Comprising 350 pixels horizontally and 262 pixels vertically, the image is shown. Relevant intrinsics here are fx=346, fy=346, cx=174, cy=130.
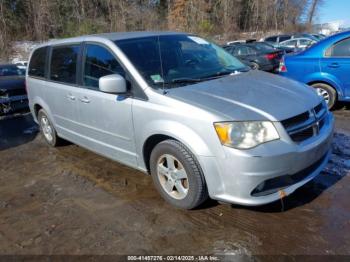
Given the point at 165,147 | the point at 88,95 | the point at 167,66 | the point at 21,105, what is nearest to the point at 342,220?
the point at 165,147

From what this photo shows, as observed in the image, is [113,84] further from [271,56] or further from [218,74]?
[271,56]

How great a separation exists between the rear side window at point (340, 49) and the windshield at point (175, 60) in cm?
290

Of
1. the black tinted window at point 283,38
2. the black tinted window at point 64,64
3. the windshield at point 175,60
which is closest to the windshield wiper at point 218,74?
the windshield at point 175,60

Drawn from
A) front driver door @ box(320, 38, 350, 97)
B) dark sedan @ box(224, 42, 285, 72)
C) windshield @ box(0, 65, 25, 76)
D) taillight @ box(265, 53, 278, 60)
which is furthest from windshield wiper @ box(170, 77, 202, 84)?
taillight @ box(265, 53, 278, 60)

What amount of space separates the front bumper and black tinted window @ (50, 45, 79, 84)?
250 centimetres

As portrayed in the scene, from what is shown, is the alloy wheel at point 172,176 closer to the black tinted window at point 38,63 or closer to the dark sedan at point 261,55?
the black tinted window at point 38,63

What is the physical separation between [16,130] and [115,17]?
2669 cm

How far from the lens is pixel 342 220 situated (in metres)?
3.28

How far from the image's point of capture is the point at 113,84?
3609mm

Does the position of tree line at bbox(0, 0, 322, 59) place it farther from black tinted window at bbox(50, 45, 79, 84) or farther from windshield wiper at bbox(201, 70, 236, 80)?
windshield wiper at bbox(201, 70, 236, 80)

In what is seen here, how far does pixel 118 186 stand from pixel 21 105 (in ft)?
16.7

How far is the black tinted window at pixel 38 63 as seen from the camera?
18.4 ft

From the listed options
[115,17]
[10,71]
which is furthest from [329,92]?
[115,17]

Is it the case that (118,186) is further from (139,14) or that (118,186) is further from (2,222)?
(139,14)
